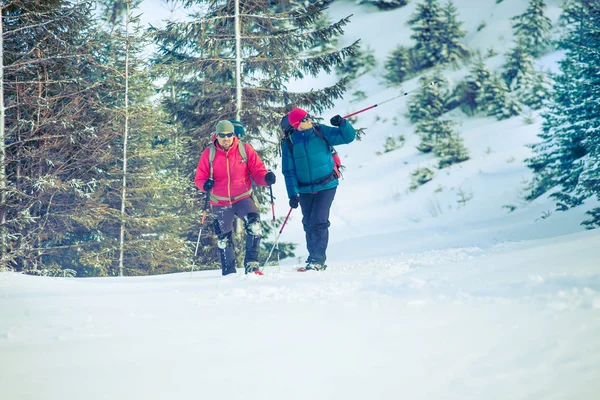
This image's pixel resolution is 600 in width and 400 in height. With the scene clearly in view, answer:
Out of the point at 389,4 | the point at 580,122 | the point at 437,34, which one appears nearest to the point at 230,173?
the point at 580,122

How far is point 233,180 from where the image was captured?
7398 millimetres

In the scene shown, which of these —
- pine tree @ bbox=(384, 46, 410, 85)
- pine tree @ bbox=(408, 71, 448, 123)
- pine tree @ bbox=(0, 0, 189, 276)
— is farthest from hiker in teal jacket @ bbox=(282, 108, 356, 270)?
pine tree @ bbox=(384, 46, 410, 85)

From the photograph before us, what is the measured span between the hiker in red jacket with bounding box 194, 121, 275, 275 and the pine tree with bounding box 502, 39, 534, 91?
21.1 m

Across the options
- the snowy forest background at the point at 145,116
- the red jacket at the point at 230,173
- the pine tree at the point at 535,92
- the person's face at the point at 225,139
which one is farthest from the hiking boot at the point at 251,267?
the pine tree at the point at 535,92

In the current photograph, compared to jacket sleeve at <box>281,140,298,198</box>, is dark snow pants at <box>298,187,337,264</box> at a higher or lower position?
lower

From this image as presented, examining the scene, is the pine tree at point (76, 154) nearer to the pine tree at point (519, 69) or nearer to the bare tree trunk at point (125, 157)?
the bare tree trunk at point (125, 157)

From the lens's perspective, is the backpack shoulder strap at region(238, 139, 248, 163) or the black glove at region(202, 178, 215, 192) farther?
the backpack shoulder strap at region(238, 139, 248, 163)

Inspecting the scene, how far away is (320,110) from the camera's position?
1204 centimetres

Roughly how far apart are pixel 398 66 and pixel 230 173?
86.8 feet

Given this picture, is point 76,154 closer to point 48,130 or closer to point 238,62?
point 48,130

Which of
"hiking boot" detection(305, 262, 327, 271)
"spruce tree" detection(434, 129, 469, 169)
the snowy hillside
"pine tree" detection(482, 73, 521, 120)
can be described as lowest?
the snowy hillside

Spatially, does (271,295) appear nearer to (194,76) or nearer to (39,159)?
(194,76)

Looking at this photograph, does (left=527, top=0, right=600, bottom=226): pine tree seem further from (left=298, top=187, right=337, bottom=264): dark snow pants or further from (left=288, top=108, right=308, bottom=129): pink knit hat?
(left=288, top=108, right=308, bottom=129): pink knit hat

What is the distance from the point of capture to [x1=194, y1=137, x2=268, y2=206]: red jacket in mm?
7359
